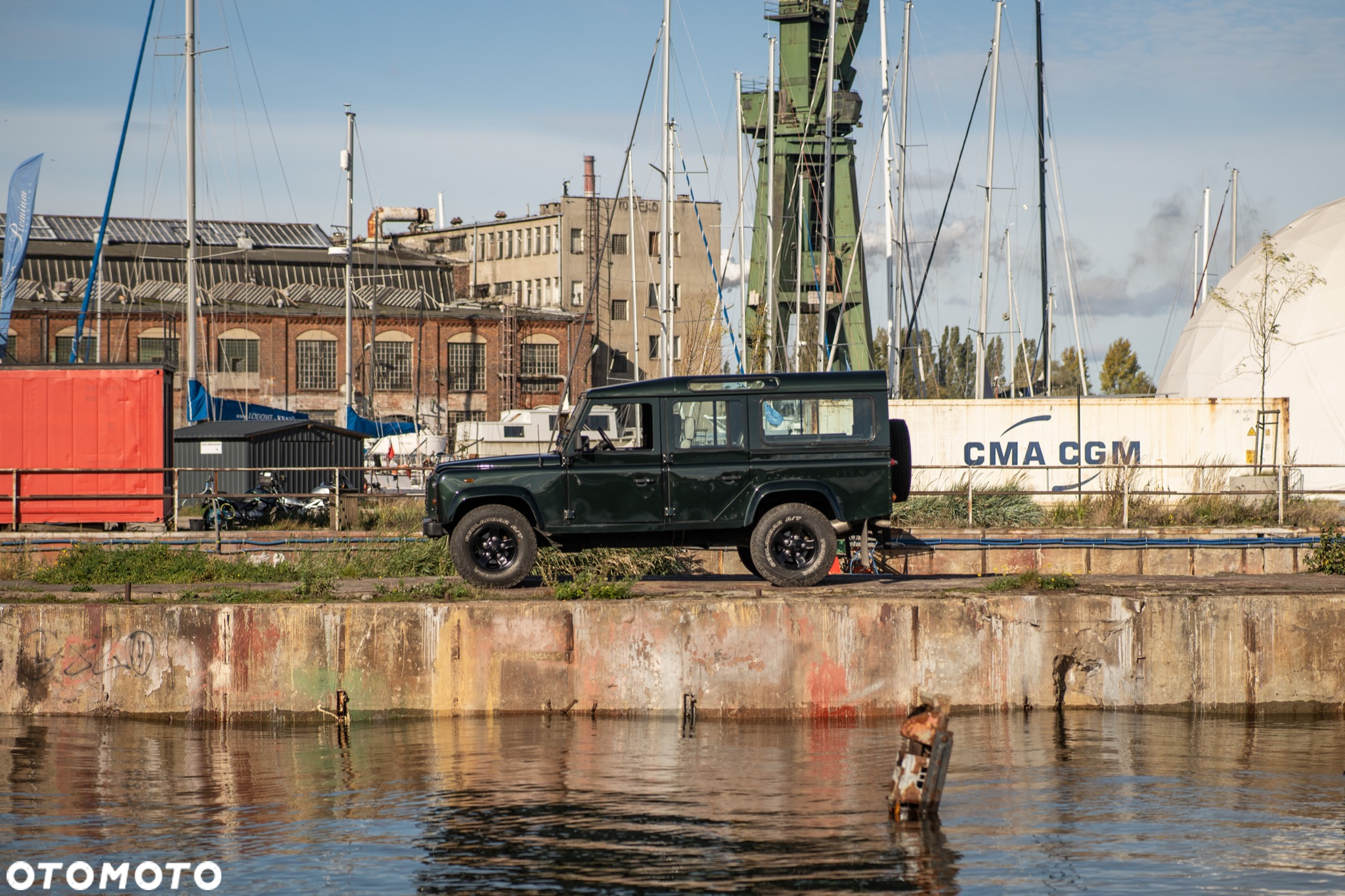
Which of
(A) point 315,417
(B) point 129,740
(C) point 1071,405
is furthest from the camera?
(A) point 315,417

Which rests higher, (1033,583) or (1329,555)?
(1329,555)

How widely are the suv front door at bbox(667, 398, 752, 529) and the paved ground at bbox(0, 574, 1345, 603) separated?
0.89m

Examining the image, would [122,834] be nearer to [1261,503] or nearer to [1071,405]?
[1261,503]

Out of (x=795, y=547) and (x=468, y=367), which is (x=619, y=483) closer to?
(x=795, y=547)

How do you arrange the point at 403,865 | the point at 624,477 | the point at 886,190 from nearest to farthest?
the point at 403,865, the point at 624,477, the point at 886,190

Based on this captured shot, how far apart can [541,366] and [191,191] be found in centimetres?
3299

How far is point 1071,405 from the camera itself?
96.8 ft

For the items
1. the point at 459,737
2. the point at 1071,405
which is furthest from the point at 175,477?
the point at 1071,405

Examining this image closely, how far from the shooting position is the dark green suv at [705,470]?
44.5ft

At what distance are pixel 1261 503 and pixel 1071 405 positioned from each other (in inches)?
240

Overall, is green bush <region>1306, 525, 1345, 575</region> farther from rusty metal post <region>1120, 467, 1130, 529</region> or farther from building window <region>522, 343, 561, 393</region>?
building window <region>522, 343, 561, 393</region>

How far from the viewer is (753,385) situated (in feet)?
45.1

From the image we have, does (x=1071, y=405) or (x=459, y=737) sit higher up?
(x=1071, y=405)

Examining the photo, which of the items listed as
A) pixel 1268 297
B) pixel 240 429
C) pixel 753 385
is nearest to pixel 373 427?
pixel 240 429
